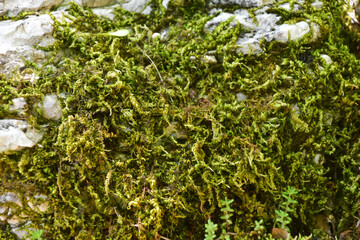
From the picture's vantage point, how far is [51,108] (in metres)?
1.71

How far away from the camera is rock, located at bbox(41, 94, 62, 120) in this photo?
66.9 inches

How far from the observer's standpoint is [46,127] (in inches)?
67.6

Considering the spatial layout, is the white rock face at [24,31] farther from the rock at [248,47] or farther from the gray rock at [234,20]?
the rock at [248,47]

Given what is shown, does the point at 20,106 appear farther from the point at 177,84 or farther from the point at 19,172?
the point at 177,84

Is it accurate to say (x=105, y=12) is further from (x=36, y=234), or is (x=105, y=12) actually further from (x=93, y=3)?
(x=36, y=234)

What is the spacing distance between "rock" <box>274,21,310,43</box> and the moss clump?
2.2 inches

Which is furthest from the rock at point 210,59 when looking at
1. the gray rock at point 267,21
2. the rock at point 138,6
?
the rock at point 138,6

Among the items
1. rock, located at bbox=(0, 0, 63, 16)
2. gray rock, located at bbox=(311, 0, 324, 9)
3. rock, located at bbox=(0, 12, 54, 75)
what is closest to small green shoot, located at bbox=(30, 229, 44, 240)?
rock, located at bbox=(0, 12, 54, 75)

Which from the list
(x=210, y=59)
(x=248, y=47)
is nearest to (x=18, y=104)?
(x=210, y=59)

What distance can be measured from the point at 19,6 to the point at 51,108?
2.86 ft

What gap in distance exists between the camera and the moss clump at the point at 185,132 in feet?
5.49

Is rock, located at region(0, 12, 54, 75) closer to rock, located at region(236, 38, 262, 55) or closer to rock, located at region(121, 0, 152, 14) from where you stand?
rock, located at region(121, 0, 152, 14)

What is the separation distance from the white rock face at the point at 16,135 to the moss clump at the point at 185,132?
0.06 m

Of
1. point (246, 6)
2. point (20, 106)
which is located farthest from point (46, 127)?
point (246, 6)
